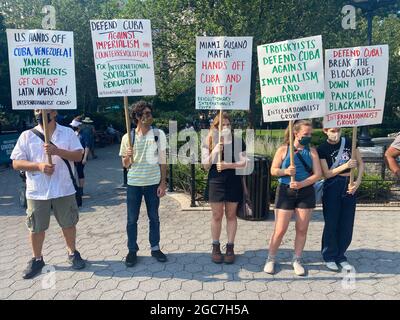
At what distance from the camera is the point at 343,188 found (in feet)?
13.4

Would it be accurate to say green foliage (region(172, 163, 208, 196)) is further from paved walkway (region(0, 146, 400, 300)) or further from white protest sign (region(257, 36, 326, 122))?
white protest sign (region(257, 36, 326, 122))

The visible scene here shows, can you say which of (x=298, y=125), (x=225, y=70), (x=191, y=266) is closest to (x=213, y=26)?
(x=225, y=70)

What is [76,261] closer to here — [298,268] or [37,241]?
[37,241]

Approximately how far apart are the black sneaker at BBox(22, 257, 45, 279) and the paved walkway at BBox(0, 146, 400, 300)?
9 centimetres

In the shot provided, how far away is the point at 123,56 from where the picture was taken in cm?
421

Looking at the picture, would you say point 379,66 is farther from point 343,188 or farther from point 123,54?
point 123,54

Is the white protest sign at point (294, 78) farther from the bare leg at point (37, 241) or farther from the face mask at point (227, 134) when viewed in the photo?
the bare leg at point (37, 241)

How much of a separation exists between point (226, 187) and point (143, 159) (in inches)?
42.1

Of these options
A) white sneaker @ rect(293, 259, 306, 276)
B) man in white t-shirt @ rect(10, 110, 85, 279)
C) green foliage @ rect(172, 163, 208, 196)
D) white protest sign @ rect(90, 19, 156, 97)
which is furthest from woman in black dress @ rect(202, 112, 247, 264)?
green foliage @ rect(172, 163, 208, 196)

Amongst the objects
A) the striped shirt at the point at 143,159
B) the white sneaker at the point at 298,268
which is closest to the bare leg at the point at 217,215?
the striped shirt at the point at 143,159

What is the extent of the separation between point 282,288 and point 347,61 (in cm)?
271
